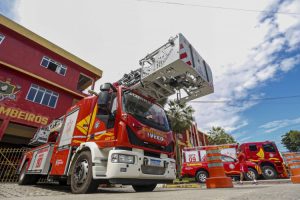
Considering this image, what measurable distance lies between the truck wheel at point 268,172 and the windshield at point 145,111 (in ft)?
34.1

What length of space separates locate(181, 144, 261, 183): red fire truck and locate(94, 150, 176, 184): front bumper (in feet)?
30.9

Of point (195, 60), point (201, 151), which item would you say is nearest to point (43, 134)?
point (195, 60)

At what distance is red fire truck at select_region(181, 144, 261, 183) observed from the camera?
11.8 metres

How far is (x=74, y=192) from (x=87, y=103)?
241 centimetres

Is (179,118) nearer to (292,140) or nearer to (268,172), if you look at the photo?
(268,172)

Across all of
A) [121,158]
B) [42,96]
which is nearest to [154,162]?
[121,158]

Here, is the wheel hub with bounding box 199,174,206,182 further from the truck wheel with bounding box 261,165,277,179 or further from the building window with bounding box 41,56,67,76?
the building window with bounding box 41,56,67,76

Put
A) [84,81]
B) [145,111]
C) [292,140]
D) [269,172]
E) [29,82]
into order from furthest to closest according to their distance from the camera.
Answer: [292,140]
[84,81]
[29,82]
[269,172]
[145,111]

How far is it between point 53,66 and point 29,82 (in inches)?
100.0

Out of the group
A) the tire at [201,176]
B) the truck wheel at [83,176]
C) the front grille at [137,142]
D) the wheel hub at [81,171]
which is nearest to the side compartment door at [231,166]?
the tire at [201,176]

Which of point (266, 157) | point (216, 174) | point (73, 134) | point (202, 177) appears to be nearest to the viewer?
point (73, 134)

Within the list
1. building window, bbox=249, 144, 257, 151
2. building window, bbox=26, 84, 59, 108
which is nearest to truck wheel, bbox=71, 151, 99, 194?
building window, bbox=26, 84, 59, 108

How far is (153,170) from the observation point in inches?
174

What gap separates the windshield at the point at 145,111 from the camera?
15.3 ft
